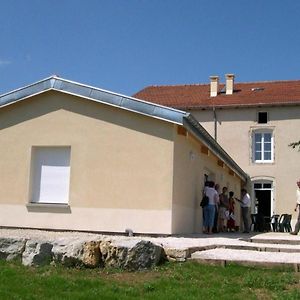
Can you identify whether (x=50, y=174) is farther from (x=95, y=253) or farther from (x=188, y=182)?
(x=95, y=253)

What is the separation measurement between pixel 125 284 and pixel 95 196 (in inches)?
245

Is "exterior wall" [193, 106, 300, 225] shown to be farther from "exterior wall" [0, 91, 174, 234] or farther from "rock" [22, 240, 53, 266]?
"rock" [22, 240, 53, 266]

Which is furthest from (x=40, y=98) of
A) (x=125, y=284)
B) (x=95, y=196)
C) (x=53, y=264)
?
(x=125, y=284)

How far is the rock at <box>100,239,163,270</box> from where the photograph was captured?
738cm

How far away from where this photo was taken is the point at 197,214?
1508 centimetres

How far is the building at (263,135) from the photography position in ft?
105

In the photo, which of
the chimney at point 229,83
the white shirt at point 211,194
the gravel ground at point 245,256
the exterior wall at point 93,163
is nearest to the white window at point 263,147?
the chimney at point 229,83

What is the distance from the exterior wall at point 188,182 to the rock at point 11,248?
15.7 feet

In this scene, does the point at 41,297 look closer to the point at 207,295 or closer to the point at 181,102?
the point at 207,295

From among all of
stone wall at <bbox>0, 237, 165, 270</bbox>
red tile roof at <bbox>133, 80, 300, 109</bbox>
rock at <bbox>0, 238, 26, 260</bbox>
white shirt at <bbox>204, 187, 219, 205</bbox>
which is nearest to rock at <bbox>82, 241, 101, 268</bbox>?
stone wall at <bbox>0, 237, 165, 270</bbox>

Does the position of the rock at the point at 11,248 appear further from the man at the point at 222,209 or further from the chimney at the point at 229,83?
the chimney at the point at 229,83

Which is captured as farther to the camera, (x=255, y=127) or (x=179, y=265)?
(x=255, y=127)

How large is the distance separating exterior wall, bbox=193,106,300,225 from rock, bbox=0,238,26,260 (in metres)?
25.5

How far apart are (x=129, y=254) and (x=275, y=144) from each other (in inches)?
1033
